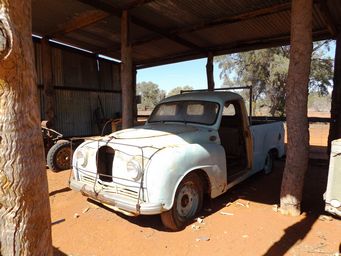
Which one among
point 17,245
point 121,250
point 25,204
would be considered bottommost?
point 121,250

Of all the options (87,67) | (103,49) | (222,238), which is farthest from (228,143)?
(87,67)

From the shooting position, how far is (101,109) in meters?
13.7

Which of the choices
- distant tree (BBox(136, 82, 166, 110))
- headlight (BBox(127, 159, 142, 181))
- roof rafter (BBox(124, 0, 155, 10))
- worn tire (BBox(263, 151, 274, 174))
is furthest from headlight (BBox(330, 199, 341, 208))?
distant tree (BBox(136, 82, 166, 110))

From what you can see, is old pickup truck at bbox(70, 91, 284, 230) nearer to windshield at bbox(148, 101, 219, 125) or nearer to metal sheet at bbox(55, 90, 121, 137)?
windshield at bbox(148, 101, 219, 125)

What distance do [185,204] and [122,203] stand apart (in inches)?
38.9

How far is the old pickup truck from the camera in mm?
3463

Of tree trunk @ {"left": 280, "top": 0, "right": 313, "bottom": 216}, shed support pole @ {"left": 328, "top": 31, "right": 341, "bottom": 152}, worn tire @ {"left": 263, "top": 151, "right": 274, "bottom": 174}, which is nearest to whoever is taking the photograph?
tree trunk @ {"left": 280, "top": 0, "right": 313, "bottom": 216}

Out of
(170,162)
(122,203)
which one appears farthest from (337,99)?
(122,203)

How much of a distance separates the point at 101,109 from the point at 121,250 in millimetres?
11041

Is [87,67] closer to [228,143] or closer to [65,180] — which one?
[65,180]

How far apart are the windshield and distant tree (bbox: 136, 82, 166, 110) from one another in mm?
49697

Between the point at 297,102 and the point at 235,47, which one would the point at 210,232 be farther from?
the point at 235,47

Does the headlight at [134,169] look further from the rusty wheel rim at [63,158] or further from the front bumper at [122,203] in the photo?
the rusty wheel rim at [63,158]

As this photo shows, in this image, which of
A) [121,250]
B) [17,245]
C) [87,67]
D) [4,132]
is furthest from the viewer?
[87,67]
